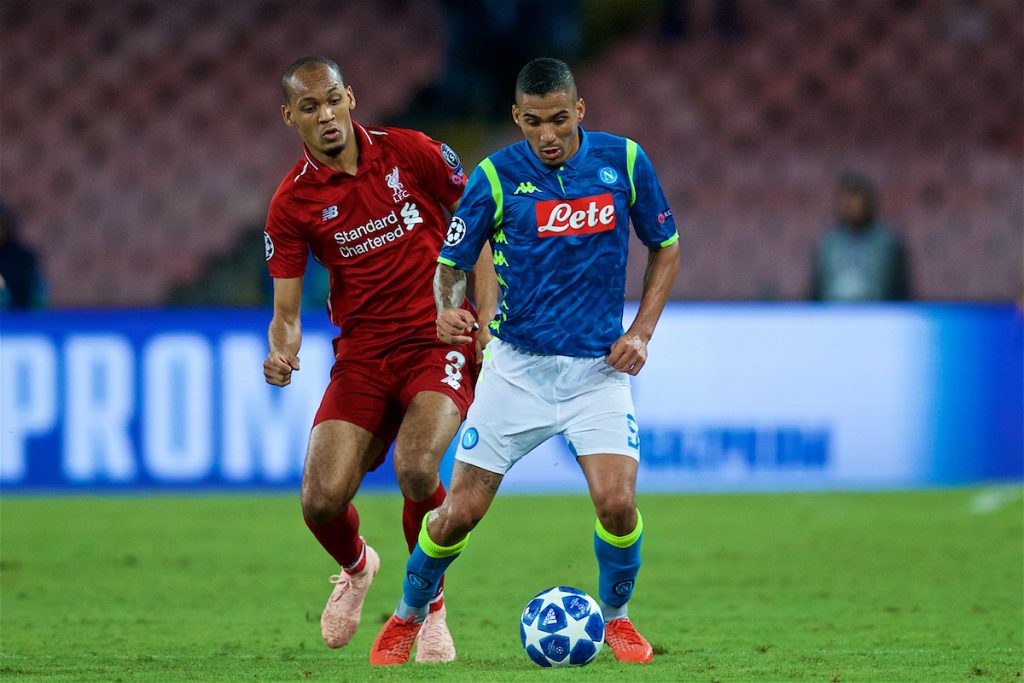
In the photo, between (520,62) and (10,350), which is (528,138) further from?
(520,62)

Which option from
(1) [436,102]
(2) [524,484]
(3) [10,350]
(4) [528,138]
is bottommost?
(2) [524,484]

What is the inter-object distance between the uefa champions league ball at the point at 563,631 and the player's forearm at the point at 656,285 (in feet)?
3.11

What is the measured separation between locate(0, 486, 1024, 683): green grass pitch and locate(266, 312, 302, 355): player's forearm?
115 centimetres

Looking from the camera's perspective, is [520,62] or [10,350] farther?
[520,62]

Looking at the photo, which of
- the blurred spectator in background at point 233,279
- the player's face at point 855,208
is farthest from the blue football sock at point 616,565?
the blurred spectator in background at point 233,279

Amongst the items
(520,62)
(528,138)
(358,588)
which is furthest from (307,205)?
(520,62)

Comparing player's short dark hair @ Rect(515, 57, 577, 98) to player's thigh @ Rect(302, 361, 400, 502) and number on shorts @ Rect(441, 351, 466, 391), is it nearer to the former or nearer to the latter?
number on shorts @ Rect(441, 351, 466, 391)

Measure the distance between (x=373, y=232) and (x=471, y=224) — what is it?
702 millimetres

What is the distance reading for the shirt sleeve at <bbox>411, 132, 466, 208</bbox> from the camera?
5754 millimetres

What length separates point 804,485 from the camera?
35.4ft

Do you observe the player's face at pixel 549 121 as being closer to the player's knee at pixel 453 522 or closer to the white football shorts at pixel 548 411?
the white football shorts at pixel 548 411

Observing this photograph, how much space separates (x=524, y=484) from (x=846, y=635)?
519cm

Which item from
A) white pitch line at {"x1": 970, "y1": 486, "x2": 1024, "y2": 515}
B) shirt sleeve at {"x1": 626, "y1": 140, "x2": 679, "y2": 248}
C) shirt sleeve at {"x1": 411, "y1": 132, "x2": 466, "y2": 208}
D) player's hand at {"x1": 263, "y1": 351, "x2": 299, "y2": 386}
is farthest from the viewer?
white pitch line at {"x1": 970, "y1": 486, "x2": 1024, "y2": 515}

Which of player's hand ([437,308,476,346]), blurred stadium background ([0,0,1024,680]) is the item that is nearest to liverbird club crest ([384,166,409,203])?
player's hand ([437,308,476,346])
